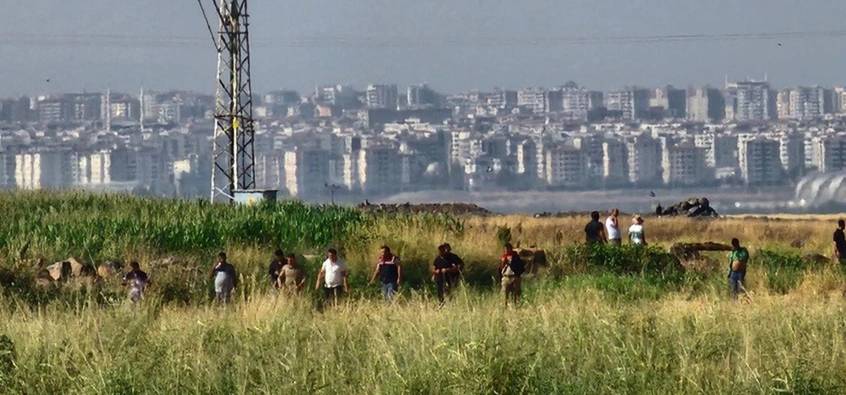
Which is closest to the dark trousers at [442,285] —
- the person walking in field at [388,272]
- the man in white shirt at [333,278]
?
the person walking in field at [388,272]

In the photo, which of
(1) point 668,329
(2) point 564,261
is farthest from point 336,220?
(1) point 668,329

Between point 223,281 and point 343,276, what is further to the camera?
point 343,276

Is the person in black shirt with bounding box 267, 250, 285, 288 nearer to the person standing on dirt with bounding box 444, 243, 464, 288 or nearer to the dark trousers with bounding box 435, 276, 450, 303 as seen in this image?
the dark trousers with bounding box 435, 276, 450, 303

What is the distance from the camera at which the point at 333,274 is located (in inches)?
1014

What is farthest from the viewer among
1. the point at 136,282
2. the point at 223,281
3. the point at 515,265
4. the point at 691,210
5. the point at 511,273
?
the point at 691,210

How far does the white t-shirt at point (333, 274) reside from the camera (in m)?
25.7

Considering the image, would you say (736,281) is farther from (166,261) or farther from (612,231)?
(166,261)

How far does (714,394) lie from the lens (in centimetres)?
1512

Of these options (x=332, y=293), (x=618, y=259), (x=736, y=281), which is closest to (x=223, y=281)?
(x=332, y=293)

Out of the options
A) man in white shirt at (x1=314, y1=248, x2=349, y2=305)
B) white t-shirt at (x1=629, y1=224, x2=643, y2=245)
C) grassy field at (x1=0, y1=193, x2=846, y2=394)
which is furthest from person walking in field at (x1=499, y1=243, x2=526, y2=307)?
white t-shirt at (x1=629, y1=224, x2=643, y2=245)

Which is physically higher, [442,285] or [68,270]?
[68,270]

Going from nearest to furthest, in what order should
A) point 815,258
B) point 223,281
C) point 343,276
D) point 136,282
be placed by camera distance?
1. point 136,282
2. point 223,281
3. point 343,276
4. point 815,258

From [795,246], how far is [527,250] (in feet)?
34.6

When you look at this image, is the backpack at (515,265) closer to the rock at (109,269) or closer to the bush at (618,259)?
the bush at (618,259)
